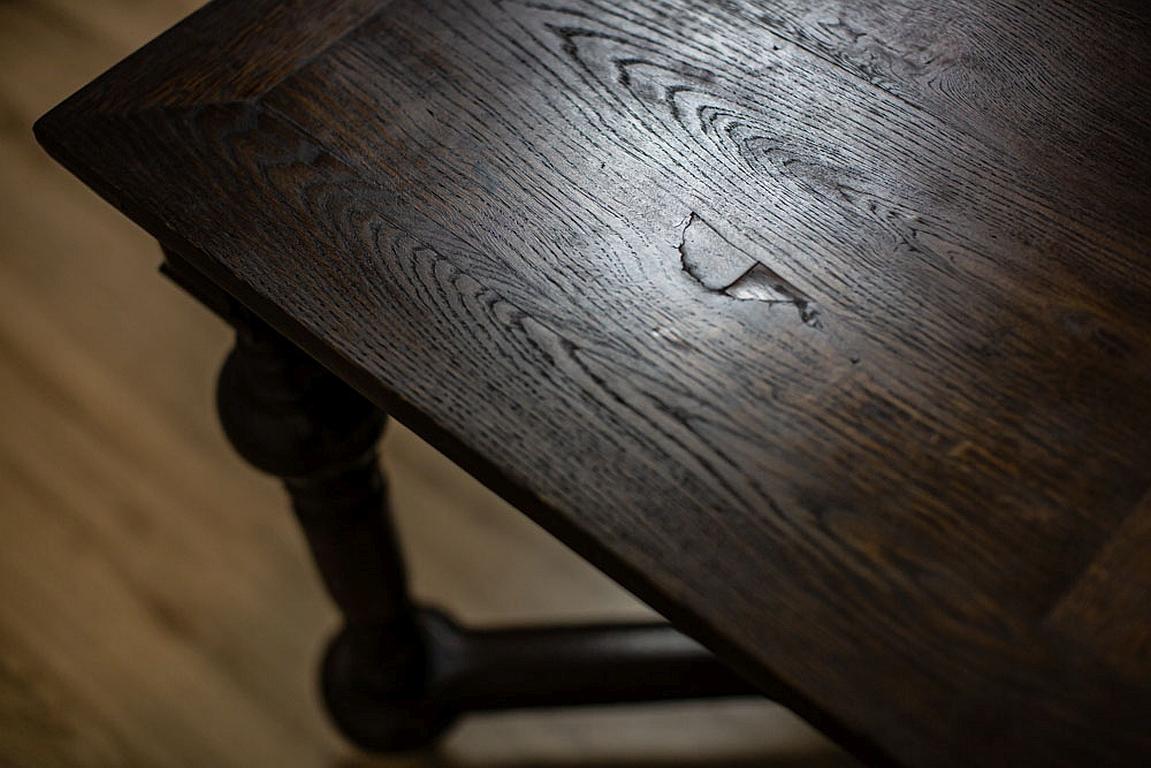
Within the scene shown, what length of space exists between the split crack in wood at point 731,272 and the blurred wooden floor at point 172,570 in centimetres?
58

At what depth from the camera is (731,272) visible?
0.53 m

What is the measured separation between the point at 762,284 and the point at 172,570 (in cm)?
75

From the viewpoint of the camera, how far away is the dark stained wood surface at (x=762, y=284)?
44cm

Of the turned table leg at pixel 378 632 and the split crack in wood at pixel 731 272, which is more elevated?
the split crack in wood at pixel 731 272

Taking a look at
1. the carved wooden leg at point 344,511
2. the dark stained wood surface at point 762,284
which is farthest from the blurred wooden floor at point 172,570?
the dark stained wood surface at point 762,284

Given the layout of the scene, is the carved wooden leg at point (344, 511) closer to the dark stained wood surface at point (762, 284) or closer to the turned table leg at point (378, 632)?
the turned table leg at point (378, 632)

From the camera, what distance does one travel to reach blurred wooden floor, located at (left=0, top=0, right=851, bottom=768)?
39.2 inches

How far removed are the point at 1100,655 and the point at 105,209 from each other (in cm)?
120

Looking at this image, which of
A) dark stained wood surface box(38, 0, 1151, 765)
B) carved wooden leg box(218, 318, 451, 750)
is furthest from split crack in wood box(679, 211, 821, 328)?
carved wooden leg box(218, 318, 451, 750)

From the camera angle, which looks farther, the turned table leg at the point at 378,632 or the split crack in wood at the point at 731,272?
the turned table leg at the point at 378,632

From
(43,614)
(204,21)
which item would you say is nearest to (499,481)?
(204,21)

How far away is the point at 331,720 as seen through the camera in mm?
Result: 986

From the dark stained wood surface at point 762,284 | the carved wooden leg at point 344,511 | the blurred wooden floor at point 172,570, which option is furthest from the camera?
the blurred wooden floor at point 172,570

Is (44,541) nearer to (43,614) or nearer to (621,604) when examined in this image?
(43,614)
